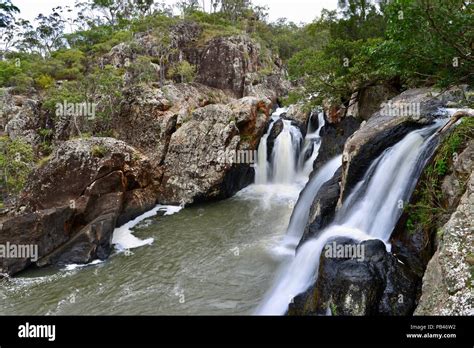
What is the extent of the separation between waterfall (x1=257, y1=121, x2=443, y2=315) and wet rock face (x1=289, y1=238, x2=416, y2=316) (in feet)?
3.09

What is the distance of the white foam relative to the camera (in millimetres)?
12336

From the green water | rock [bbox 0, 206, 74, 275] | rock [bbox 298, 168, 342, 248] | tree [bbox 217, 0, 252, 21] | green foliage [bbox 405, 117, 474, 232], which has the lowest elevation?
the green water

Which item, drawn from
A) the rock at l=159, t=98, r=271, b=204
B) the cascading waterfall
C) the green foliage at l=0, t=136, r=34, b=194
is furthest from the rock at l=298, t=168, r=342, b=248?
the green foliage at l=0, t=136, r=34, b=194

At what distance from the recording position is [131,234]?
13.3 metres

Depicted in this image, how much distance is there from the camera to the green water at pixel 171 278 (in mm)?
8414

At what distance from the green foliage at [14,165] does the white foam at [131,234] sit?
5.47 meters

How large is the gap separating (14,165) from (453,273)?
1776 cm

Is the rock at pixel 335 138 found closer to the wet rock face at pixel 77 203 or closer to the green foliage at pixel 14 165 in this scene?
the wet rock face at pixel 77 203

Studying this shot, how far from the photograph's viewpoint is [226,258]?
425 inches

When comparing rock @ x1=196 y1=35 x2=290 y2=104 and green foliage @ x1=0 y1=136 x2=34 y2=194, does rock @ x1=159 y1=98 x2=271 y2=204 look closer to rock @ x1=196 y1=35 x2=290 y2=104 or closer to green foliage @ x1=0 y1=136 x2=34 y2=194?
green foliage @ x1=0 y1=136 x2=34 y2=194
